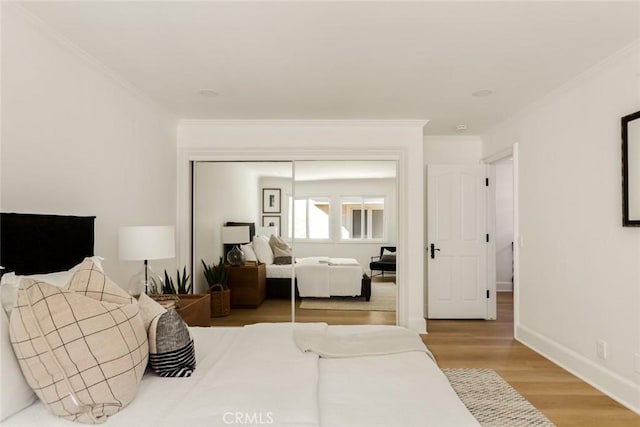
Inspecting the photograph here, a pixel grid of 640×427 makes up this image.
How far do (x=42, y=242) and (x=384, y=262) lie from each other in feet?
11.4

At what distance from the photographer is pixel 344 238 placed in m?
4.68

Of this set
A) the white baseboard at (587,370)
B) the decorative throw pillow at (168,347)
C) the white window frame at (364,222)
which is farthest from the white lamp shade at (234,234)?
the white baseboard at (587,370)

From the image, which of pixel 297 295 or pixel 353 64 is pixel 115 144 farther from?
pixel 297 295

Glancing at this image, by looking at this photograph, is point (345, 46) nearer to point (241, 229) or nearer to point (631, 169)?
point (631, 169)

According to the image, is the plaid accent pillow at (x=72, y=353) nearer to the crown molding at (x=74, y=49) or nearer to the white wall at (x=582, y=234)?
the crown molding at (x=74, y=49)

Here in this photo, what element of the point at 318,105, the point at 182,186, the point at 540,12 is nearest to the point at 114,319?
the point at 540,12

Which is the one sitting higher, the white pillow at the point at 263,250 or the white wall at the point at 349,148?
the white wall at the point at 349,148

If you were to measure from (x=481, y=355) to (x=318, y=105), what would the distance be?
292cm

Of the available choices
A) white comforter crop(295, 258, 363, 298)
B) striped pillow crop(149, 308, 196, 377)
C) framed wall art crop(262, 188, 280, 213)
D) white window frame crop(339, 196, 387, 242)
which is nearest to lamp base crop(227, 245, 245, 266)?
framed wall art crop(262, 188, 280, 213)

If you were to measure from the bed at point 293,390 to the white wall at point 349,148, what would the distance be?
93.4 inches

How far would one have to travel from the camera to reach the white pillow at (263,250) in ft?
15.0

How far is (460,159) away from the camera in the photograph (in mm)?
5121

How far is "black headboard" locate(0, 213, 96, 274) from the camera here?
1907 mm

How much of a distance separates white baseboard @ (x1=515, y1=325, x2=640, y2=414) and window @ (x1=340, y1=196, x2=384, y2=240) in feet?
6.36
